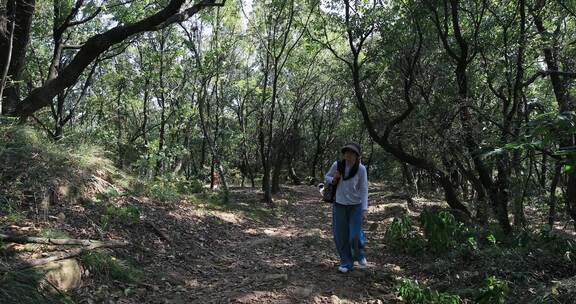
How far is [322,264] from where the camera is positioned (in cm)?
652

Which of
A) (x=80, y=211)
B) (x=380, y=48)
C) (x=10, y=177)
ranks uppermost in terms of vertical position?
(x=380, y=48)

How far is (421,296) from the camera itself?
15.9ft

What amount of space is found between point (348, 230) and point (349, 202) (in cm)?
45

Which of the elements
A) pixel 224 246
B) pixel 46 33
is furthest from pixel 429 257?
pixel 46 33

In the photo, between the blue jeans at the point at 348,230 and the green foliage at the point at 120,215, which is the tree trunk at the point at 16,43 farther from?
the blue jeans at the point at 348,230

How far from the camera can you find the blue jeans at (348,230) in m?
5.95

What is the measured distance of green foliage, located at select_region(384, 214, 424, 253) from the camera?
8.11 meters

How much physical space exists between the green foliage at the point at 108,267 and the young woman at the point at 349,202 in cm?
280

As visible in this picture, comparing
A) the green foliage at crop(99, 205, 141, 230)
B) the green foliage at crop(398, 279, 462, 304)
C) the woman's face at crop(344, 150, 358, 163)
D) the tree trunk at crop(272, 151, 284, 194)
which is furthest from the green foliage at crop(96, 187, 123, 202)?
the tree trunk at crop(272, 151, 284, 194)

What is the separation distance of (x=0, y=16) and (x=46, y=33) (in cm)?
964

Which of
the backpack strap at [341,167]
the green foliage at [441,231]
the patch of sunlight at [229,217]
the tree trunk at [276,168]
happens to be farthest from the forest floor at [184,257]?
the tree trunk at [276,168]

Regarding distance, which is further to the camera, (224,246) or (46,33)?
(46,33)

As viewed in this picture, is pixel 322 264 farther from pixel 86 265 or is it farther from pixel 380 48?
pixel 380 48

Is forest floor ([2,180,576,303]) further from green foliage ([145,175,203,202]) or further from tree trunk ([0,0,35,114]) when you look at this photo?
tree trunk ([0,0,35,114])
